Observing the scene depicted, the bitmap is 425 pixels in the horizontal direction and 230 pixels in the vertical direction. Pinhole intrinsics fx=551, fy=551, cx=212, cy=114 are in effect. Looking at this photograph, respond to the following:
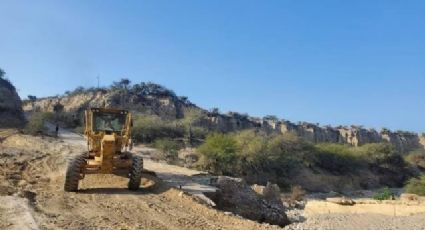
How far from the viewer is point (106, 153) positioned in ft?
55.9

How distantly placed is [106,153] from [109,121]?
5.68 feet

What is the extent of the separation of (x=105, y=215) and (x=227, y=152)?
97.6ft

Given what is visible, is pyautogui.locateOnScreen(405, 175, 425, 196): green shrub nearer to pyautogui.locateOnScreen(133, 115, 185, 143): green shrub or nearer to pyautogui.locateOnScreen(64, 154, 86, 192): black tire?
pyautogui.locateOnScreen(133, 115, 185, 143): green shrub

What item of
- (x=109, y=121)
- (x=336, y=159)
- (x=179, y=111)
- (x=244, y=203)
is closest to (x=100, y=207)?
(x=109, y=121)

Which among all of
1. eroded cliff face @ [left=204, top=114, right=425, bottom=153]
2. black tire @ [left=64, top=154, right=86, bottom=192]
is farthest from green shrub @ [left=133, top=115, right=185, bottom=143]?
black tire @ [left=64, top=154, right=86, bottom=192]

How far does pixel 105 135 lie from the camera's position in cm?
1747

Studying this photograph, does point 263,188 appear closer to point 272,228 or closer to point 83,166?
point 83,166

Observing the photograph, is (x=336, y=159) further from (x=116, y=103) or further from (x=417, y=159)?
(x=116, y=103)

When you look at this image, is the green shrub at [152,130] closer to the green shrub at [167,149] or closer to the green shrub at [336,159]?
the green shrub at [167,149]

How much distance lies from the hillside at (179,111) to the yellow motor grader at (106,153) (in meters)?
58.5

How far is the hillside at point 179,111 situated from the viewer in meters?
85.6

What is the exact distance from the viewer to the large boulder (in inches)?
778

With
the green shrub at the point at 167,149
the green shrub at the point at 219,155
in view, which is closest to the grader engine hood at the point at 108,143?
the green shrub at the point at 167,149

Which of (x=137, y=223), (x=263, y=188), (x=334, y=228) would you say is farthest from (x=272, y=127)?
(x=137, y=223)
